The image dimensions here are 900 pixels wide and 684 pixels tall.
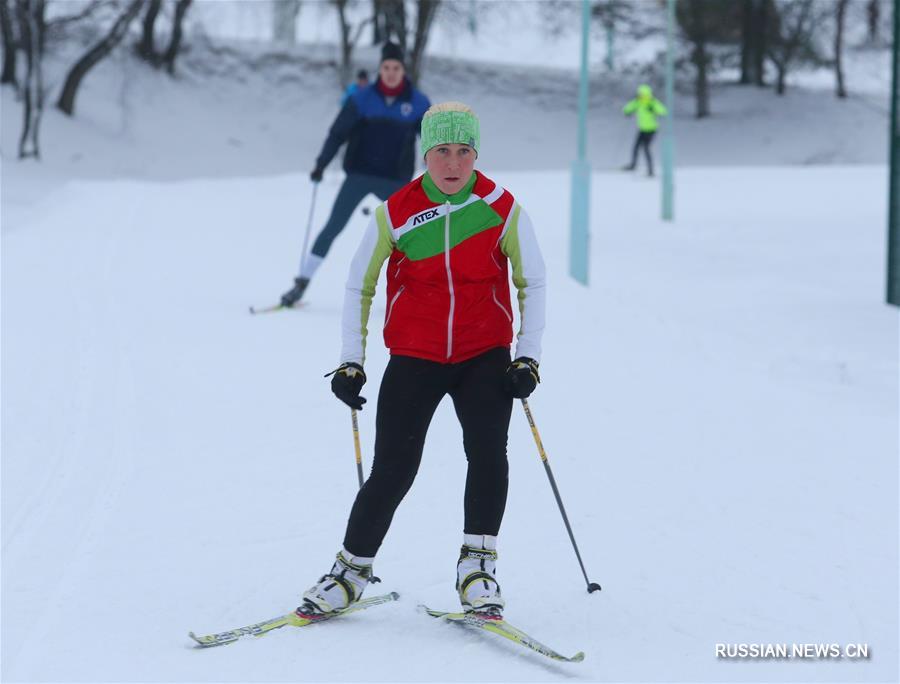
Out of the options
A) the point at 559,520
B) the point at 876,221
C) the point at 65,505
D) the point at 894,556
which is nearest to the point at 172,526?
the point at 65,505

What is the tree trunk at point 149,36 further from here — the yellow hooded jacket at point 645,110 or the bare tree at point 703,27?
the yellow hooded jacket at point 645,110

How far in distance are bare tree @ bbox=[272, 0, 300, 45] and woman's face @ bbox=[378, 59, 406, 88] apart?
27.1 m

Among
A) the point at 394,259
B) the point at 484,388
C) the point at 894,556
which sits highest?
the point at 394,259

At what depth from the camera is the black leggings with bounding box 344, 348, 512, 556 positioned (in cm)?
393

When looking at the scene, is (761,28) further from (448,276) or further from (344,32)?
(448,276)

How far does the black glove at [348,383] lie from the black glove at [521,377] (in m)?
0.41

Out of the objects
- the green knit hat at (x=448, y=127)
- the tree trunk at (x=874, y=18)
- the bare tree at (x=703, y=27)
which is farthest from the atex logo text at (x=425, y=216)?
the bare tree at (x=703, y=27)

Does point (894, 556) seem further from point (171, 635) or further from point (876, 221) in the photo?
point (876, 221)

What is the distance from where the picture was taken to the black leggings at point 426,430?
393 centimetres

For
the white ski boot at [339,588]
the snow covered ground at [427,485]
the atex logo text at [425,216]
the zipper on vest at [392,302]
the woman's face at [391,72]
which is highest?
the woman's face at [391,72]

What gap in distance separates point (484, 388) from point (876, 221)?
15.5 metres

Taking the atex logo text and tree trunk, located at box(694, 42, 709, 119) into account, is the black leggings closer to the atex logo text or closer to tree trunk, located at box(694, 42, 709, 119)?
the atex logo text

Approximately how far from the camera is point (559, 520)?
17.5ft

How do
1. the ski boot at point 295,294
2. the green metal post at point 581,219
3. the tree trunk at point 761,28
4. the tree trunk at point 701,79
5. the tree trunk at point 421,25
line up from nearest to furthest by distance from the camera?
the ski boot at point 295,294
the green metal post at point 581,219
the tree trunk at point 421,25
the tree trunk at point 701,79
the tree trunk at point 761,28
